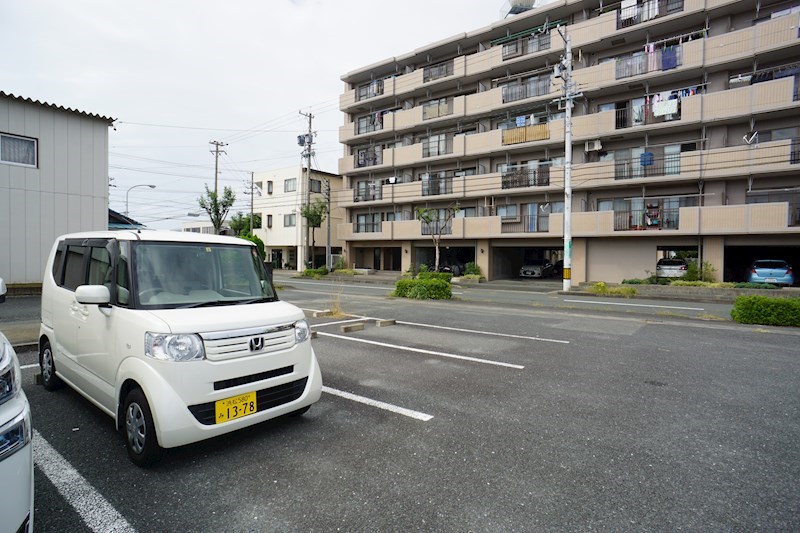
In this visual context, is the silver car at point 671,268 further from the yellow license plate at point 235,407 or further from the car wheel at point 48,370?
the car wheel at point 48,370

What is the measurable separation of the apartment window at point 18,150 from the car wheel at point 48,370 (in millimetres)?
9343

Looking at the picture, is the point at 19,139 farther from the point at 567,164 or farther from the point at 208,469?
the point at 567,164

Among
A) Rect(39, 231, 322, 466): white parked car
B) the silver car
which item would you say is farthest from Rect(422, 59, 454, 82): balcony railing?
Rect(39, 231, 322, 466): white parked car

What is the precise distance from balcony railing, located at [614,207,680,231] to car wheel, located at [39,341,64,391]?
2249 centimetres

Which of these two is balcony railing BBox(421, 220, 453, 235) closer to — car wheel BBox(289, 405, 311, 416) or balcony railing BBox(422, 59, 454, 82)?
balcony railing BBox(422, 59, 454, 82)

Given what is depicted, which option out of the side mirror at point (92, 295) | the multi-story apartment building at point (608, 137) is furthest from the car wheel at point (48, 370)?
the multi-story apartment building at point (608, 137)

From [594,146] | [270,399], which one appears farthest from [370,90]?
[270,399]

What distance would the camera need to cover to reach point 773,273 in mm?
17172

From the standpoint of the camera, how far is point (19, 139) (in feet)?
35.2

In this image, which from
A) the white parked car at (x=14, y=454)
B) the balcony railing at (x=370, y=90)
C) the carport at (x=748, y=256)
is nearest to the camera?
the white parked car at (x=14, y=454)

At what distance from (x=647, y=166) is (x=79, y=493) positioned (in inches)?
941

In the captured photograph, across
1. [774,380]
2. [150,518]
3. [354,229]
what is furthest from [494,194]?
[150,518]

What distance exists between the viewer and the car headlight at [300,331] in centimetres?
359

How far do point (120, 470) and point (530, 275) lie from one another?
27351 mm
